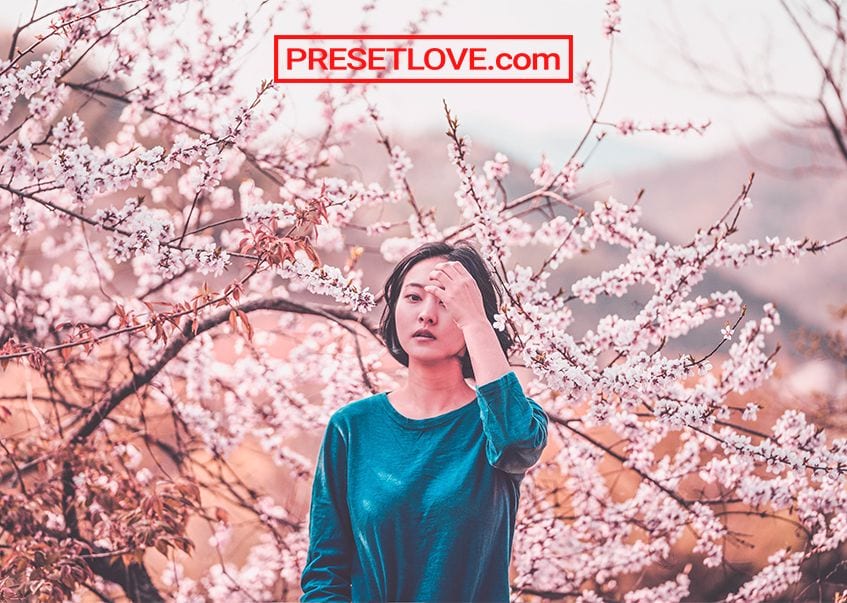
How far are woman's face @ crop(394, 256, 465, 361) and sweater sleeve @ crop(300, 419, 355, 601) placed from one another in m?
0.17

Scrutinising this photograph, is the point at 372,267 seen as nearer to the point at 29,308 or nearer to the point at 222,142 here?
the point at 29,308

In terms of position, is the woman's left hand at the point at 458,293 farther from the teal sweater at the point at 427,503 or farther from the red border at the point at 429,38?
the red border at the point at 429,38

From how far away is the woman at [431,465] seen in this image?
1265mm

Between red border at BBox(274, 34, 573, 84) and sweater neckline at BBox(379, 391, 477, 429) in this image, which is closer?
sweater neckline at BBox(379, 391, 477, 429)

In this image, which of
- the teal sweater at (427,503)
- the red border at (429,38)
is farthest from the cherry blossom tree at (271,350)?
the teal sweater at (427,503)

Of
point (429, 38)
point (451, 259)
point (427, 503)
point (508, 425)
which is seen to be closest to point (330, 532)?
point (427, 503)

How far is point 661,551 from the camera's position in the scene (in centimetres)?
300

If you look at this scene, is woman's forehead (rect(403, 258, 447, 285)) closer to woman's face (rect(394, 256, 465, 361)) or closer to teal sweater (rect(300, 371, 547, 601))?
woman's face (rect(394, 256, 465, 361))

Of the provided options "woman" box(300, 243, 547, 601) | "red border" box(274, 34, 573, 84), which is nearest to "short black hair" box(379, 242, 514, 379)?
"woman" box(300, 243, 547, 601)

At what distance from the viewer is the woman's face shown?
55.2 inches

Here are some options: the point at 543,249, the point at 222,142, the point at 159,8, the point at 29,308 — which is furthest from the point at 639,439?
the point at 29,308

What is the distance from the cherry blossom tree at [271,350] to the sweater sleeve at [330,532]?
48cm

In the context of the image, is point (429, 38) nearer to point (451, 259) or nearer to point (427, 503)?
point (451, 259)

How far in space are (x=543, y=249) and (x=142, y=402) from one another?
4.80 ft
